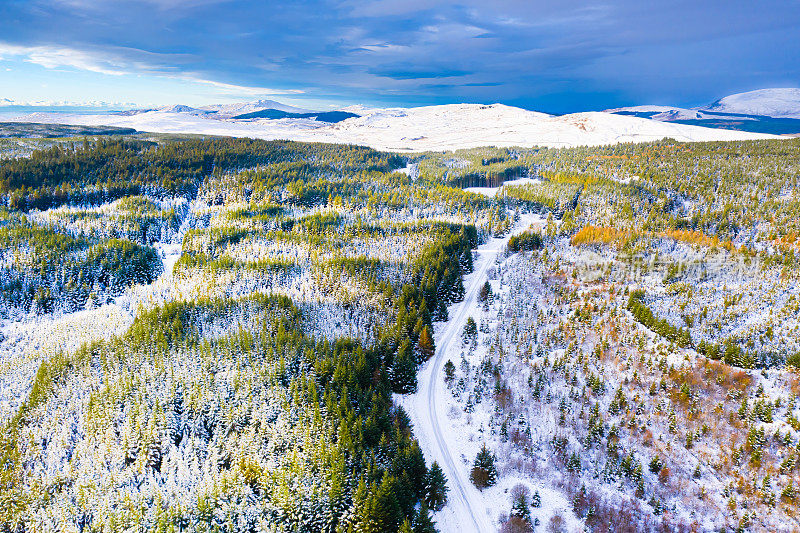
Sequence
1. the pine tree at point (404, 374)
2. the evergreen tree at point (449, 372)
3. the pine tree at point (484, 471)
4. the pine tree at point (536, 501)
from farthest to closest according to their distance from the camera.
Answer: the evergreen tree at point (449, 372) → the pine tree at point (404, 374) → the pine tree at point (484, 471) → the pine tree at point (536, 501)

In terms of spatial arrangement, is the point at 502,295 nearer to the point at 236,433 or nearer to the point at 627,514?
the point at 627,514

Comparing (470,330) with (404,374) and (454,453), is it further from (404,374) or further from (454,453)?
(454,453)

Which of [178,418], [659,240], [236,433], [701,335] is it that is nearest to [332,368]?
[236,433]

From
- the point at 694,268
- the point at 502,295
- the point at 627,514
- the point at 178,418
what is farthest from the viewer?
the point at 502,295

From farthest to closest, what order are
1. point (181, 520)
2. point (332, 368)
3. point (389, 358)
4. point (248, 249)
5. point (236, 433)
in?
1. point (248, 249)
2. point (389, 358)
3. point (332, 368)
4. point (236, 433)
5. point (181, 520)

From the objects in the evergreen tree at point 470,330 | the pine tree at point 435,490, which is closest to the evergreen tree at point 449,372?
the evergreen tree at point 470,330

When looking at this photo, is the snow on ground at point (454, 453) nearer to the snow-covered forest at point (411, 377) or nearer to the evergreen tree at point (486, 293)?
the snow-covered forest at point (411, 377)
